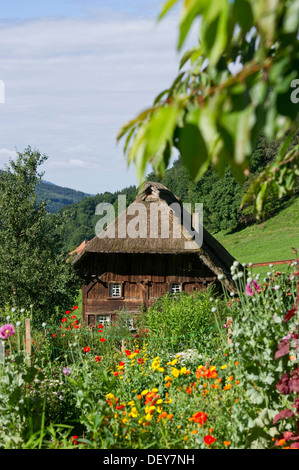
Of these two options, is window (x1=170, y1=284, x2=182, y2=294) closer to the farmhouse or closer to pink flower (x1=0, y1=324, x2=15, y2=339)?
the farmhouse

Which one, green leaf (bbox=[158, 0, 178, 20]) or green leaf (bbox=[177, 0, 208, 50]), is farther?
green leaf (bbox=[158, 0, 178, 20])

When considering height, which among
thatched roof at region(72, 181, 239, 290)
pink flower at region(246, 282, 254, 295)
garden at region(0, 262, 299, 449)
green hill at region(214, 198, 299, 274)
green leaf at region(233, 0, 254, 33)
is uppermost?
green hill at region(214, 198, 299, 274)

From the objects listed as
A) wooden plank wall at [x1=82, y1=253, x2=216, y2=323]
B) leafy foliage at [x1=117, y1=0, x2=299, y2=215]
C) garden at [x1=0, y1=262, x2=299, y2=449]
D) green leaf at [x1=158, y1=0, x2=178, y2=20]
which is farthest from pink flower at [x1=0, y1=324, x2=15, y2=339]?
wooden plank wall at [x1=82, y1=253, x2=216, y2=323]

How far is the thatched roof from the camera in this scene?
17.8 meters

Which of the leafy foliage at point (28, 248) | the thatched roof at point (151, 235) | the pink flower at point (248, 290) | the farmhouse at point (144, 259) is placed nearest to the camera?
the pink flower at point (248, 290)

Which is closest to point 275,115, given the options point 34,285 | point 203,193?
point 34,285

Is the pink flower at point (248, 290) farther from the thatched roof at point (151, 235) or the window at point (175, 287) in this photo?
the window at point (175, 287)

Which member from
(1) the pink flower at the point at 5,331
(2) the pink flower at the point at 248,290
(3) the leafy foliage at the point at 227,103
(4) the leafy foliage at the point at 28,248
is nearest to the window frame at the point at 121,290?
(4) the leafy foliage at the point at 28,248

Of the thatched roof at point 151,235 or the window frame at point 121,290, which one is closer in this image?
the thatched roof at point 151,235

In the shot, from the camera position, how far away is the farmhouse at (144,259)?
18109 mm

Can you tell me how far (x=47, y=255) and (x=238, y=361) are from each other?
466 inches

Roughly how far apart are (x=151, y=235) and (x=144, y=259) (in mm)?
1019

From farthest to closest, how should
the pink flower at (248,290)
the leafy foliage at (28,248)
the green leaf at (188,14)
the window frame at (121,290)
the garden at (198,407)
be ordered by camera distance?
the window frame at (121,290) → the leafy foliage at (28,248) → the pink flower at (248,290) → the garden at (198,407) → the green leaf at (188,14)

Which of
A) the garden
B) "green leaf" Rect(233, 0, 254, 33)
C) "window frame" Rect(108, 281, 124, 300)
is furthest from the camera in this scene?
"window frame" Rect(108, 281, 124, 300)
